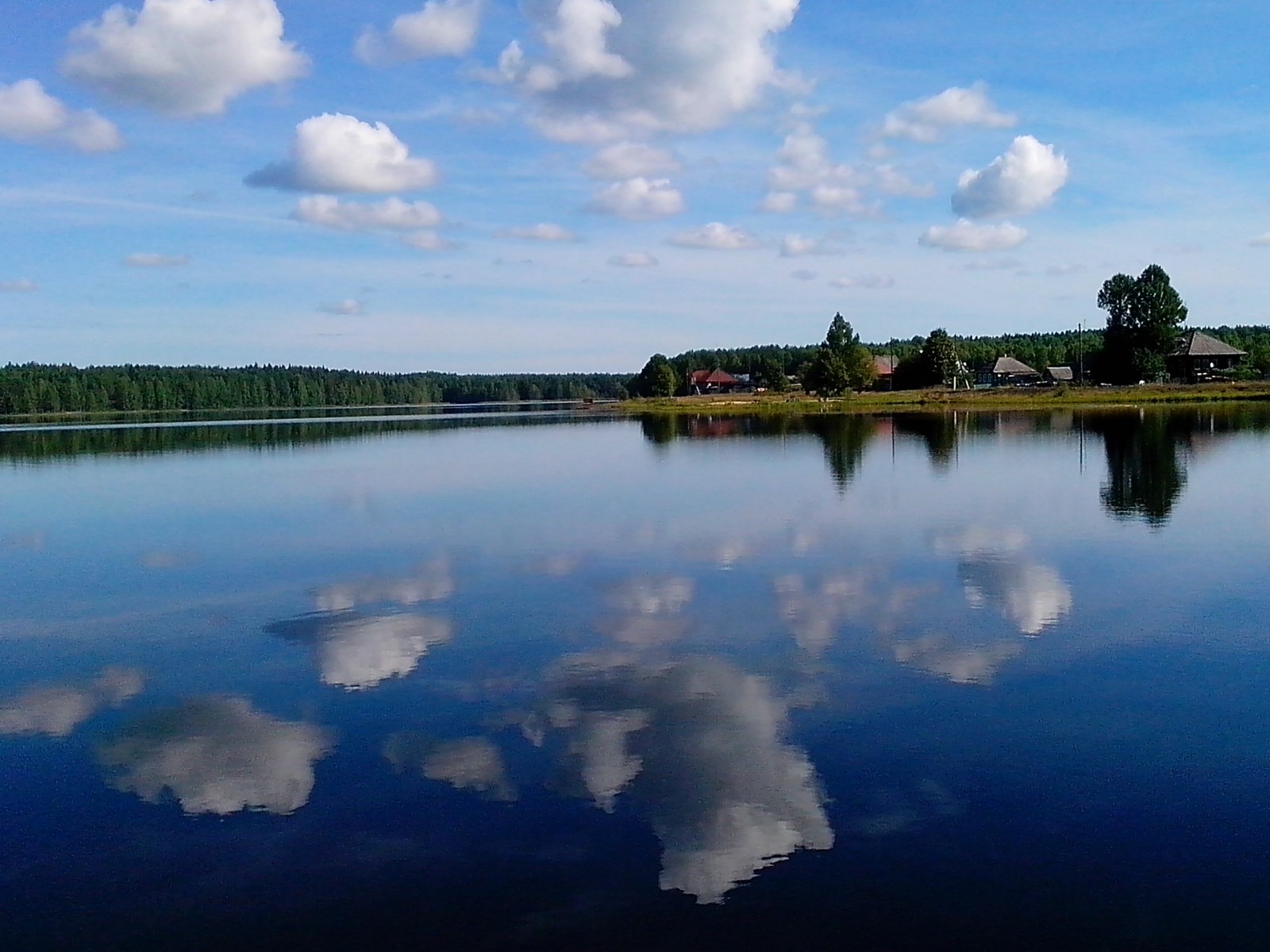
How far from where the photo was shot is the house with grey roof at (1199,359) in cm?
8900

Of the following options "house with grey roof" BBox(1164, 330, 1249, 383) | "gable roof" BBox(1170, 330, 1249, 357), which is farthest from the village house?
"house with grey roof" BBox(1164, 330, 1249, 383)

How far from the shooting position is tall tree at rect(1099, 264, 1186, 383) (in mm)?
84312

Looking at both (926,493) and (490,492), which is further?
(490,492)

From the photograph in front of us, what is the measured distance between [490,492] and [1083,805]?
24792mm

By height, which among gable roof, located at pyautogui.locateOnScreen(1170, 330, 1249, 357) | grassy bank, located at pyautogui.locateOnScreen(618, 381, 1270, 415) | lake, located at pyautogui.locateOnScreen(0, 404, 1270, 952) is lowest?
lake, located at pyautogui.locateOnScreen(0, 404, 1270, 952)

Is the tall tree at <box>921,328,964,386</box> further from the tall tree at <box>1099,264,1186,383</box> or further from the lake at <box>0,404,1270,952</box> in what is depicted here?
the lake at <box>0,404,1270,952</box>

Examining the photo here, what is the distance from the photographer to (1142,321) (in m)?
84.7

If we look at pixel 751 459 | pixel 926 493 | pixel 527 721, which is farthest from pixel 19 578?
pixel 751 459

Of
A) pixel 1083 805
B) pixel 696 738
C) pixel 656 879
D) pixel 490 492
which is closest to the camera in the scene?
pixel 656 879

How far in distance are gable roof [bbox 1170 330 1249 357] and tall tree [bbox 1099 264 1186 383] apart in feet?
12.5

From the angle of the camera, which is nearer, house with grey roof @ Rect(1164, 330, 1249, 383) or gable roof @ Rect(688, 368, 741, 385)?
house with grey roof @ Rect(1164, 330, 1249, 383)

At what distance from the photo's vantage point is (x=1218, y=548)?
1848 centimetres

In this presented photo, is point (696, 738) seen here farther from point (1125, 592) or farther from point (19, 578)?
point (19, 578)

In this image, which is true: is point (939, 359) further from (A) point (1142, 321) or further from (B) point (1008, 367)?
(B) point (1008, 367)
